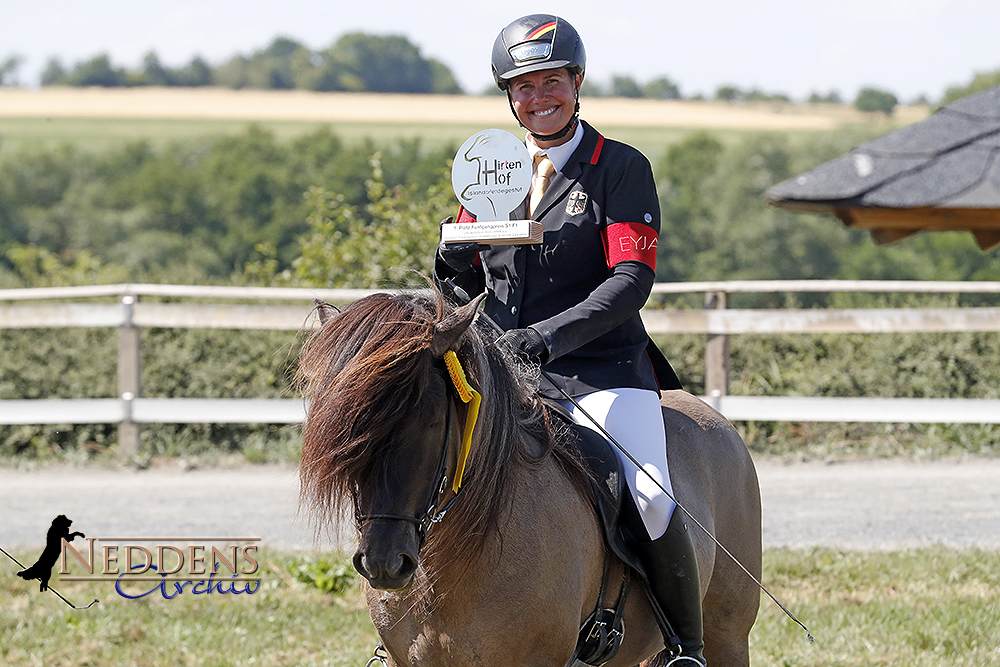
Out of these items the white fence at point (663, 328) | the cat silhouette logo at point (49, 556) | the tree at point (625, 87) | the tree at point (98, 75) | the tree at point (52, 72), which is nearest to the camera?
the cat silhouette logo at point (49, 556)

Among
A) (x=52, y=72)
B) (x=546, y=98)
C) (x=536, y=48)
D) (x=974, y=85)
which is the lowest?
(x=546, y=98)

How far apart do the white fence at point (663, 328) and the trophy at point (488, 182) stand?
554 centimetres

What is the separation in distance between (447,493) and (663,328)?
21.7ft

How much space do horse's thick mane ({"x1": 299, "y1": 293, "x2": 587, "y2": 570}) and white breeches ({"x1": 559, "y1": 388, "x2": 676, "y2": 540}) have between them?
1.16ft

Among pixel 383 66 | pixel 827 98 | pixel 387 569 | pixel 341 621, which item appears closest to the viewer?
pixel 387 569

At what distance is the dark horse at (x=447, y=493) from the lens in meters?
2.27

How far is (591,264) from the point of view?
10.1 ft

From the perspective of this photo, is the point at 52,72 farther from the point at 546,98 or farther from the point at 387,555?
the point at 387,555

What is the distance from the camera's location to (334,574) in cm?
571

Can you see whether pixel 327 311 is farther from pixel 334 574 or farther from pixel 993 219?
pixel 334 574

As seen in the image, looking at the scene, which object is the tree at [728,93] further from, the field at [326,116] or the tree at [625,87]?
the tree at [625,87]

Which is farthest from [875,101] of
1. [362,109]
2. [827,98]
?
[362,109]

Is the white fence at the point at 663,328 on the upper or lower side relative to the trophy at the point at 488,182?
lower

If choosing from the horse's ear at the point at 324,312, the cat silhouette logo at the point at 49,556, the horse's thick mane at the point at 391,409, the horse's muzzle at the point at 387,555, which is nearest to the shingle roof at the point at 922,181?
the horse's thick mane at the point at 391,409
